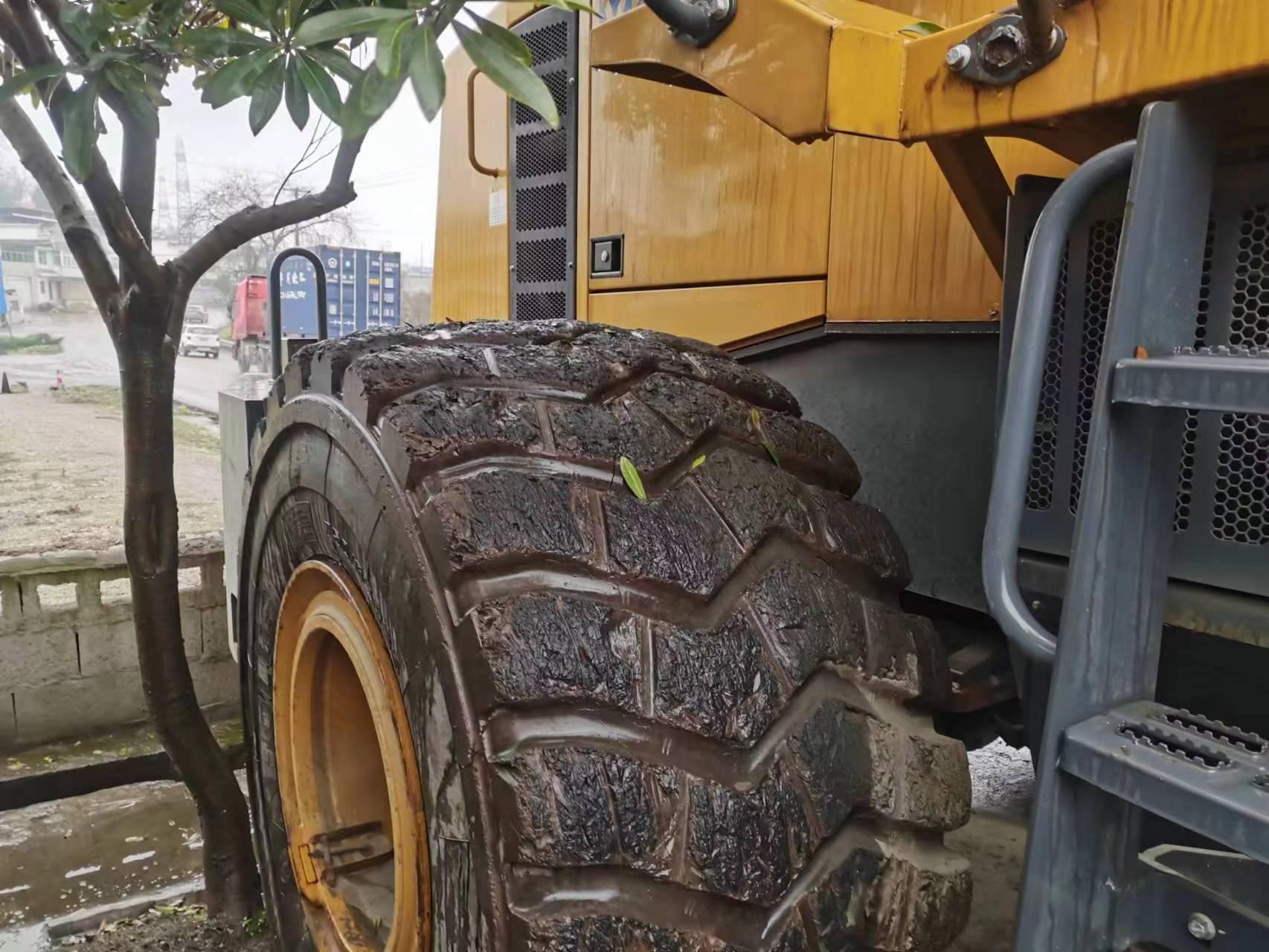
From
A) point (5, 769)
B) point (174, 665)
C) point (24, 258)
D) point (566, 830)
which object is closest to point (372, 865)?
point (566, 830)

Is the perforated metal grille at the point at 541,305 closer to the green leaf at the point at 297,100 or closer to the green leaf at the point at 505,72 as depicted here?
the green leaf at the point at 297,100

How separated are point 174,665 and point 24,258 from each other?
41.7ft

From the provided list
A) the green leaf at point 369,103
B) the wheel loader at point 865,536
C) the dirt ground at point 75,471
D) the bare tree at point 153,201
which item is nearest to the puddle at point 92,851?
the bare tree at point 153,201

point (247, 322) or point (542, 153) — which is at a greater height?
point (542, 153)

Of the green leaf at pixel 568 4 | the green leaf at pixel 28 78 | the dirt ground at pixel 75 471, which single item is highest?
the green leaf at pixel 28 78

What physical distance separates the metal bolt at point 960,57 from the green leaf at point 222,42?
2.85 feet

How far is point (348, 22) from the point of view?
1021 mm

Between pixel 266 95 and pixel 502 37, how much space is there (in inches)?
17.0

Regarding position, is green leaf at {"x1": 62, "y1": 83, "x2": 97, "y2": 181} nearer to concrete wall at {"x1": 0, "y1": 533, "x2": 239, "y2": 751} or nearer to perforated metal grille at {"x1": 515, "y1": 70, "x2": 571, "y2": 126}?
perforated metal grille at {"x1": 515, "y1": 70, "x2": 571, "y2": 126}

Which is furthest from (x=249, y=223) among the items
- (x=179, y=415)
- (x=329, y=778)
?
(x=179, y=415)

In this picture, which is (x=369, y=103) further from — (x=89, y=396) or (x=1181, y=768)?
(x=89, y=396)

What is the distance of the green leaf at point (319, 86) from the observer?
4.43 feet

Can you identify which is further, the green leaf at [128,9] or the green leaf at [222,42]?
the green leaf at [128,9]

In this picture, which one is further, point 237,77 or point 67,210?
point 67,210
